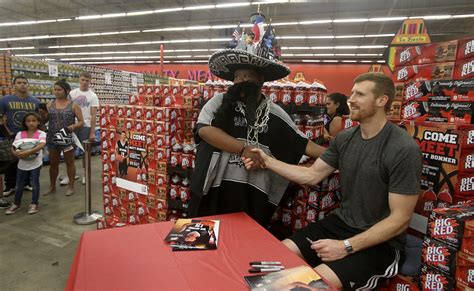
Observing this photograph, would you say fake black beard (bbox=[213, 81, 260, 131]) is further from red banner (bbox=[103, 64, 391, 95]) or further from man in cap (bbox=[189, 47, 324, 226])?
red banner (bbox=[103, 64, 391, 95])

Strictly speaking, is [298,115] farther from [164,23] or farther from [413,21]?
[164,23]

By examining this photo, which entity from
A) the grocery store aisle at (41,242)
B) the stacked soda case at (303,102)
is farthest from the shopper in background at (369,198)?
the grocery store aisle at (41,242)

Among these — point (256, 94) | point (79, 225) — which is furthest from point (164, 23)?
point (256, 94)

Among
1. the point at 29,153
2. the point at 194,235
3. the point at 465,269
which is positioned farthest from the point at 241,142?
the point at 29,153

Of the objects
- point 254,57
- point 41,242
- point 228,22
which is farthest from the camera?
point 228,22

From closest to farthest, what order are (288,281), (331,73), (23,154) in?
(288,281), (23,154), (331,73)

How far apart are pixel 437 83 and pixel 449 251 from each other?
1.10m

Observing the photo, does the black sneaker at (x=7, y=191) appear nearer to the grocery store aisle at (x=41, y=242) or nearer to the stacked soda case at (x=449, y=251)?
the grocery store aisle at (x=41, y=242)

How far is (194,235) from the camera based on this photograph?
139 cm

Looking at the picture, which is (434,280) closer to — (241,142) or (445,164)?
(445,164)

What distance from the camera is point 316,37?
1437 cm

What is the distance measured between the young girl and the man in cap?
113 inches

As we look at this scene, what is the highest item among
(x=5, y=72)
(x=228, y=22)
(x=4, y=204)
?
(x=228, y=22)

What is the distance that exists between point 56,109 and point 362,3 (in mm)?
9891
